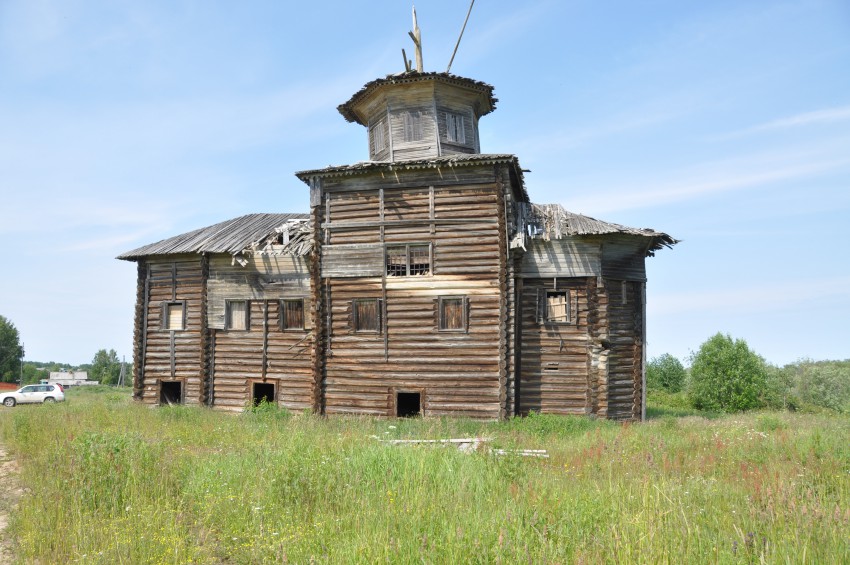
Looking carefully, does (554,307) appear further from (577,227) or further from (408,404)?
(408,404)

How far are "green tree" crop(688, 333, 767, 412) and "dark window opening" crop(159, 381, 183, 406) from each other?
96.4 ft

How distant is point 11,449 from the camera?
12.4 metres

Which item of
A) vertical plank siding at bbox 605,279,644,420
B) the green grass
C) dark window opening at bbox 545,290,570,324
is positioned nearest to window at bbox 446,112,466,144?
dark window opening at bbox 545,290,570,324

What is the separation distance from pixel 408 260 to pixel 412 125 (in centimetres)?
613

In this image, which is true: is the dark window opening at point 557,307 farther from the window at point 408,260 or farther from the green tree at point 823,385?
the green tree at point 823,385

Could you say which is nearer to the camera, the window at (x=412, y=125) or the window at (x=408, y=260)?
the window at (x=408, y=260)

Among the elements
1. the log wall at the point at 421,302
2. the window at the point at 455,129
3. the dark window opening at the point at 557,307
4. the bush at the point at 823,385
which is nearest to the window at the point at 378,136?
the window at the point at 455,129

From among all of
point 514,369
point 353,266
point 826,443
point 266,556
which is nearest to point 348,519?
point 266,556

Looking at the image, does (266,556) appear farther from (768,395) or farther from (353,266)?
(768,395)

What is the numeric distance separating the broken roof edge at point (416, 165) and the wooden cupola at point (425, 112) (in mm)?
2294

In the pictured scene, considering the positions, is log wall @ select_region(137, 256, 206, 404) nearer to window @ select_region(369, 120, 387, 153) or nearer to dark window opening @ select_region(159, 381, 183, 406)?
dark window opening @ select_region(159, 381, 183, 406)

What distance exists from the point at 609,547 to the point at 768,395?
37027mm

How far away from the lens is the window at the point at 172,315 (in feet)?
75.2

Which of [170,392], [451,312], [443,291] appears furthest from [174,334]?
[451,312]
